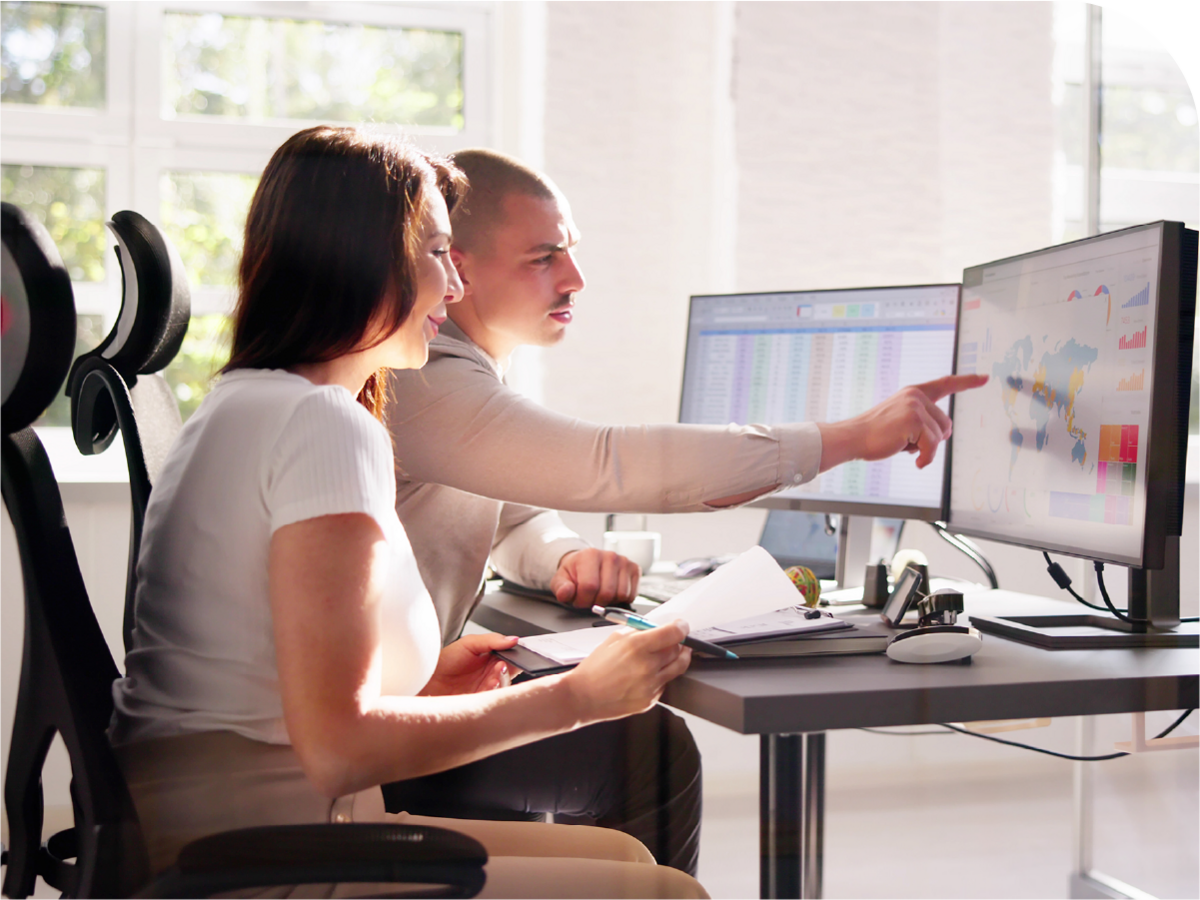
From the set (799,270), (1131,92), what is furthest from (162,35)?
(1131,92)

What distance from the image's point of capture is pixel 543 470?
3.95 ft

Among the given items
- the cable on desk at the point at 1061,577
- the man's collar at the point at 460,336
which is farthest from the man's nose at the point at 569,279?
the cable on desk at the point at 1061,577

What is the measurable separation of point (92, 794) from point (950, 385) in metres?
1.06

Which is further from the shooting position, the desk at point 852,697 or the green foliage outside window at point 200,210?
the green foliage outside window at point 200,210

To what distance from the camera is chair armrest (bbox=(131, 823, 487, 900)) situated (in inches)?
26.0

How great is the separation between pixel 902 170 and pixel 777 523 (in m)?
1.12

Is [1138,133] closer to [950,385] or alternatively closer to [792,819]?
[950,385]

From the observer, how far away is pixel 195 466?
2.51 ft

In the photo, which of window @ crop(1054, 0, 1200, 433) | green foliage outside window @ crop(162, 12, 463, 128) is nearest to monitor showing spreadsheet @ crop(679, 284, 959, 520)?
window @ crop(1054, 0, 1200, 433)

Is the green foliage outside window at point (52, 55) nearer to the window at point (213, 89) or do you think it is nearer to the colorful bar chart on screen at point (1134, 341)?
the window at point (213, 89)

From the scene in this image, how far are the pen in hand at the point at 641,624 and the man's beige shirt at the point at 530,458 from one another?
0.41 feet

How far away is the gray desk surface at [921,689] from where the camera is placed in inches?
30.7

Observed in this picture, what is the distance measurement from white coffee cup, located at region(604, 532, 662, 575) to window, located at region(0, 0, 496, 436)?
73 centimetres

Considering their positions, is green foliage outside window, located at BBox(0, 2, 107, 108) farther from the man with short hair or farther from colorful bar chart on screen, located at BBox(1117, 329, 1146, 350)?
colorful bar chart on screen, located at BBox(1117, 329, 1146, 350)
